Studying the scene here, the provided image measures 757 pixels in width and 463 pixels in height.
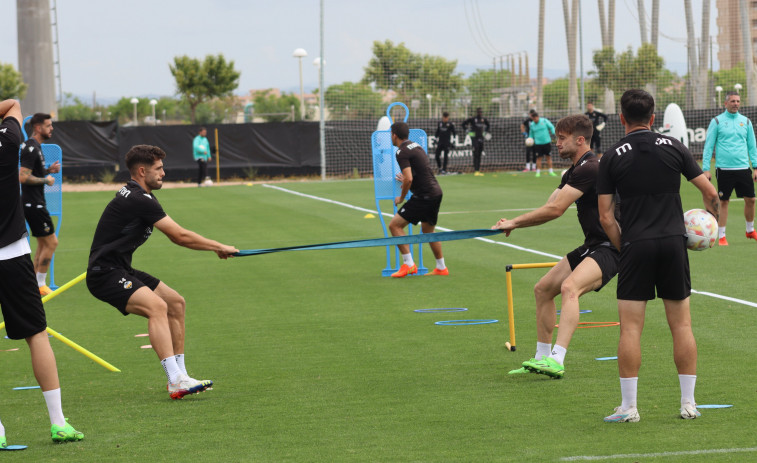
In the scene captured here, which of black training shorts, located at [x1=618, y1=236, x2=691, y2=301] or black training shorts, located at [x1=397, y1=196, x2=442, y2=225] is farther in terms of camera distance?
black training shorts, located at [x1=397, y1=196, x2=442, y2=225]

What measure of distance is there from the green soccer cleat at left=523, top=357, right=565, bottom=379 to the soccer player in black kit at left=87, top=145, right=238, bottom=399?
2.38 m

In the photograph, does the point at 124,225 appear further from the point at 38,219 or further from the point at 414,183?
the point at 414,183

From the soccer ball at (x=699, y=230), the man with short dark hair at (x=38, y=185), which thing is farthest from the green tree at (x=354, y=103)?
the soccer ball at (x=699, y=230)

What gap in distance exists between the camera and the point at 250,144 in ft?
125

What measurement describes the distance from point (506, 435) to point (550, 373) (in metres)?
1.43

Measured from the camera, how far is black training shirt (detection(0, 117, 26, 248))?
18.9 feet

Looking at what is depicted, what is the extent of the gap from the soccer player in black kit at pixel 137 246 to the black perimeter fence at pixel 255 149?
30.2 meters

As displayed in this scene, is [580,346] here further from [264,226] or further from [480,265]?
[264,226]

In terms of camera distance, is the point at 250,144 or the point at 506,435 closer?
the point at 506,435

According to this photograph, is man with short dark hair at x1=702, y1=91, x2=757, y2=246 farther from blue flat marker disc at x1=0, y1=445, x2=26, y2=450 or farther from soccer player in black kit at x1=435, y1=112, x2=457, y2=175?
soccer player in black kit at x1=435, y1=112, x2=457, y2=175

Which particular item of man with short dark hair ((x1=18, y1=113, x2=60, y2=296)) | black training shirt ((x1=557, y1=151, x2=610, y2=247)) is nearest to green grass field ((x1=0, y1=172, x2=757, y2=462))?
man with short dark hair ((x1=18, y1=113, x2=60, y2=296))

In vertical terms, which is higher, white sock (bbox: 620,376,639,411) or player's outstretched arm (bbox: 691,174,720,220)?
player's outstretched arm (bbox: 691,174,720,220)

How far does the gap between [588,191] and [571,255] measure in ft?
2.03

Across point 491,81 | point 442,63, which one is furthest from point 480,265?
point 442,63
